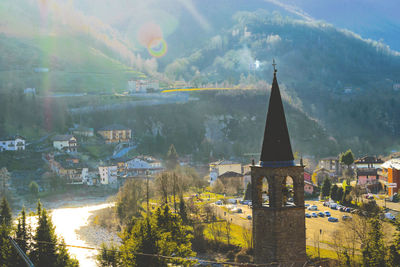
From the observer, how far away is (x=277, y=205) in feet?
76.2

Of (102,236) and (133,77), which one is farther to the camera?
(133,77)

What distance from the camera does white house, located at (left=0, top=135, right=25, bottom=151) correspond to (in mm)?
122688

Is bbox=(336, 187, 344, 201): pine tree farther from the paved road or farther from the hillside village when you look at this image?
the hillside village

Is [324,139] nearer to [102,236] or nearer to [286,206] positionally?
[102,236]

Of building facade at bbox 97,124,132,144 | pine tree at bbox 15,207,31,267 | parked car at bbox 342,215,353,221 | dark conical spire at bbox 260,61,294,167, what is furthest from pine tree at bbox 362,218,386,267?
building facade at bbox 97,124,132,144

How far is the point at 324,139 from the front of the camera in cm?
15738

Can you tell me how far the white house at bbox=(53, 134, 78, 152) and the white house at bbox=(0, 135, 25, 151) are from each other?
6.60 m

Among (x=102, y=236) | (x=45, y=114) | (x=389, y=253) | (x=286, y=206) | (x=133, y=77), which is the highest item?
(x=133, y=77)

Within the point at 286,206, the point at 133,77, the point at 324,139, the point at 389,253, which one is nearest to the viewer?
the point at 286,206

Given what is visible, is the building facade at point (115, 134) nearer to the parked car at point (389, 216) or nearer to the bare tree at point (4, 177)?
the bare tree at point (4, 177)

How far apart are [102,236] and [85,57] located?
13966 centimetres

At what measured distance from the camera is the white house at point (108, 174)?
361ft

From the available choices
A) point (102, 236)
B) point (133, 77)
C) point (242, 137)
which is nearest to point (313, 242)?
point (102, 236)

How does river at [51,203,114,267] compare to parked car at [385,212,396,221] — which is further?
river at [51,203,114,267]
